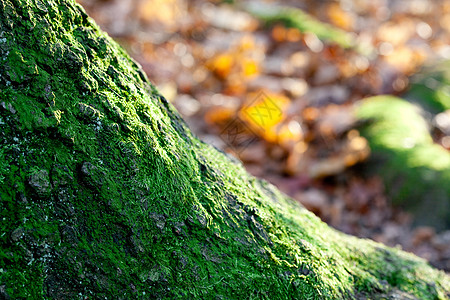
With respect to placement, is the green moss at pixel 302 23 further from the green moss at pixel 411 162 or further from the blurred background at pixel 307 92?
the green moss at pixel 411 162

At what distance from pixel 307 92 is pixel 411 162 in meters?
1.40

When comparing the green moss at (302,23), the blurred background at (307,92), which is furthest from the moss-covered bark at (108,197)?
the green moss at (302,23)

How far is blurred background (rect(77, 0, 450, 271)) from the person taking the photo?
3059 millimetres

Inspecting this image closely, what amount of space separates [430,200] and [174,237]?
2443mm

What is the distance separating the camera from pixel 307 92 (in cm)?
421

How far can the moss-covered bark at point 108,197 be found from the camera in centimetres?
93

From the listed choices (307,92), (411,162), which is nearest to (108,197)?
(411,162)

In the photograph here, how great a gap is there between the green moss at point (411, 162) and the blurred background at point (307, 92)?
1 cm

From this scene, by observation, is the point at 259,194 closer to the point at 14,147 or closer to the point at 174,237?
the point at 174,237

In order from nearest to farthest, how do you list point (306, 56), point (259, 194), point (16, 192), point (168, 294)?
point (16, 192), point (168, 294), point (259, 194), point (306, 56)

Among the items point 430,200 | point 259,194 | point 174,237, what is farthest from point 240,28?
point 174,237

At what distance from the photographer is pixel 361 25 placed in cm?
616

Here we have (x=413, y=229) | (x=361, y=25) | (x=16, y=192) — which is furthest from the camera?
(x=361, y=25)

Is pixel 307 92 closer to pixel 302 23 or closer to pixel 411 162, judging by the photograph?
pixel 302 23
